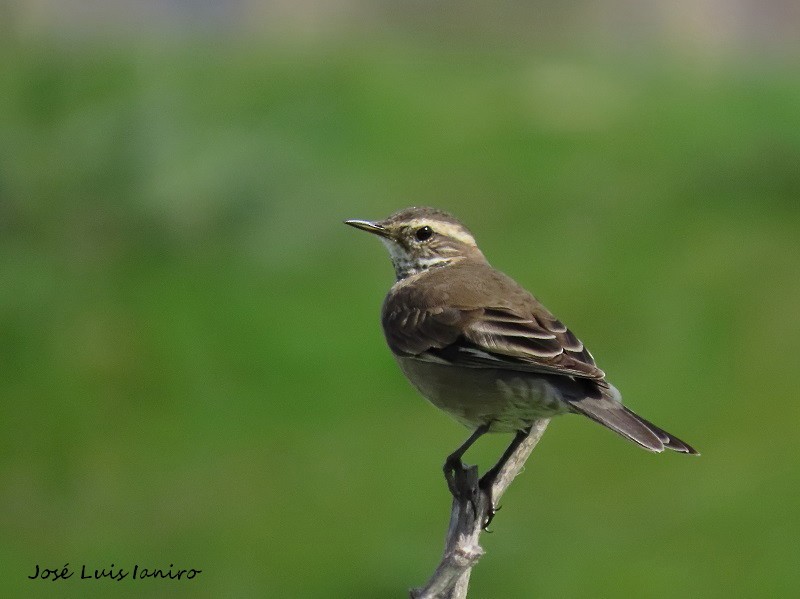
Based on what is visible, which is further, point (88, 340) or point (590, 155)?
point (590, 155)

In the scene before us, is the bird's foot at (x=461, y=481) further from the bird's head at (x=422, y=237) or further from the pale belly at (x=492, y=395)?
the bird's head at (x=422, y=237)

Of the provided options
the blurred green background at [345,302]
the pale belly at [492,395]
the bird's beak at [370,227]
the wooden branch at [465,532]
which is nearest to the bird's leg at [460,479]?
the wooden branch at [465,532]

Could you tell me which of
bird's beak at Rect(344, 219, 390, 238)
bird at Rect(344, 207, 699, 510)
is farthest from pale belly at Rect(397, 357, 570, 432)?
bird's beak at Rect(344, 219, 390, 238)

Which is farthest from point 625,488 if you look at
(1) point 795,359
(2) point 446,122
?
(2) point 446,122

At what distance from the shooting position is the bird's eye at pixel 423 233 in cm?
761

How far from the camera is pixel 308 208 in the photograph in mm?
15016

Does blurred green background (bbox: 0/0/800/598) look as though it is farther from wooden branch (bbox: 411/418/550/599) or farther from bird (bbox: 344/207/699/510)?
wooden branch (bbox: 411/418/550/599)

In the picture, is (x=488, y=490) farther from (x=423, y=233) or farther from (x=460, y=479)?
(x=423, y=233)

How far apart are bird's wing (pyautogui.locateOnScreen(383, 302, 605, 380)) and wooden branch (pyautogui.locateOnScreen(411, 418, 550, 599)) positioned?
1.27ft

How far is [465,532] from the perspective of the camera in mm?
5508

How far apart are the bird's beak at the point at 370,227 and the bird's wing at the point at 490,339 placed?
2.07 feet

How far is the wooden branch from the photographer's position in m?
5.11

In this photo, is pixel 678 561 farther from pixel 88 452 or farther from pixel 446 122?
pixel 446 122

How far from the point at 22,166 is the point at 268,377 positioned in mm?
3155
